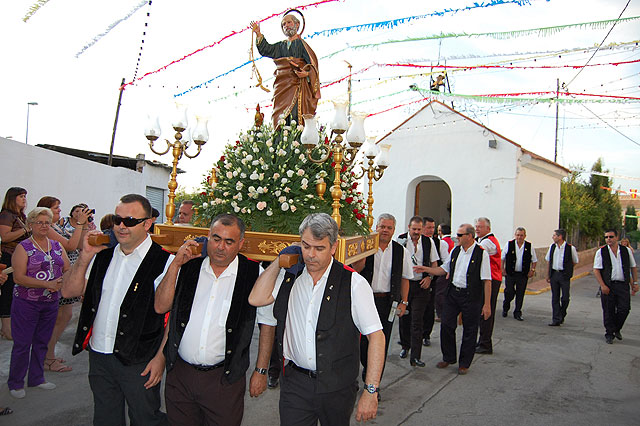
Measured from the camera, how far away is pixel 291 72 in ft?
17.4

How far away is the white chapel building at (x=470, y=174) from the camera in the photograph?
46.6ft

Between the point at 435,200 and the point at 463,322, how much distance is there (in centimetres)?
1407

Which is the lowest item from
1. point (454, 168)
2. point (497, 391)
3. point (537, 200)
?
point (497, 391)

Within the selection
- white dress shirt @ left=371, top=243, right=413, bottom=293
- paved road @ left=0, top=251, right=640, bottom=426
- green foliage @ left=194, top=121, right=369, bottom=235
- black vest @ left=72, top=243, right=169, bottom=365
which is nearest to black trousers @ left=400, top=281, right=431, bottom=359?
paved road @ left=0, top=251, right=640, bottom=426

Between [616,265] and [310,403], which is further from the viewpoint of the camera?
[616,265]

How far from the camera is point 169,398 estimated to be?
281cm

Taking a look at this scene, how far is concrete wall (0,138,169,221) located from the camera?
29.2ft

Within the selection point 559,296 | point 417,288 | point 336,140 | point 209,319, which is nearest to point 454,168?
point 559,296

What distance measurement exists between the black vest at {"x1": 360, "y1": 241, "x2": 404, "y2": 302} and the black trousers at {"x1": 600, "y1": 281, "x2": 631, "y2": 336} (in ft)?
15.9

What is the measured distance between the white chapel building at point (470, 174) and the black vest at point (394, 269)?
32.1 ft

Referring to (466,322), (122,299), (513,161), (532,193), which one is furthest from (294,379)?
(532,193)

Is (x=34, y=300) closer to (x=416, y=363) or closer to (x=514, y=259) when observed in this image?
(x=416, y=363)

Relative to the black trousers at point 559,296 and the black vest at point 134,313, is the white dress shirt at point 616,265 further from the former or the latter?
the black vest at point 134,313

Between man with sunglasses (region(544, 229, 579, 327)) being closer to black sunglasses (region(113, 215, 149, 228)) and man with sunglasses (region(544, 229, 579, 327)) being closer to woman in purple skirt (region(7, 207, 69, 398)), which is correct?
woman in purple skirt (region(7, 207, 69, 398))
